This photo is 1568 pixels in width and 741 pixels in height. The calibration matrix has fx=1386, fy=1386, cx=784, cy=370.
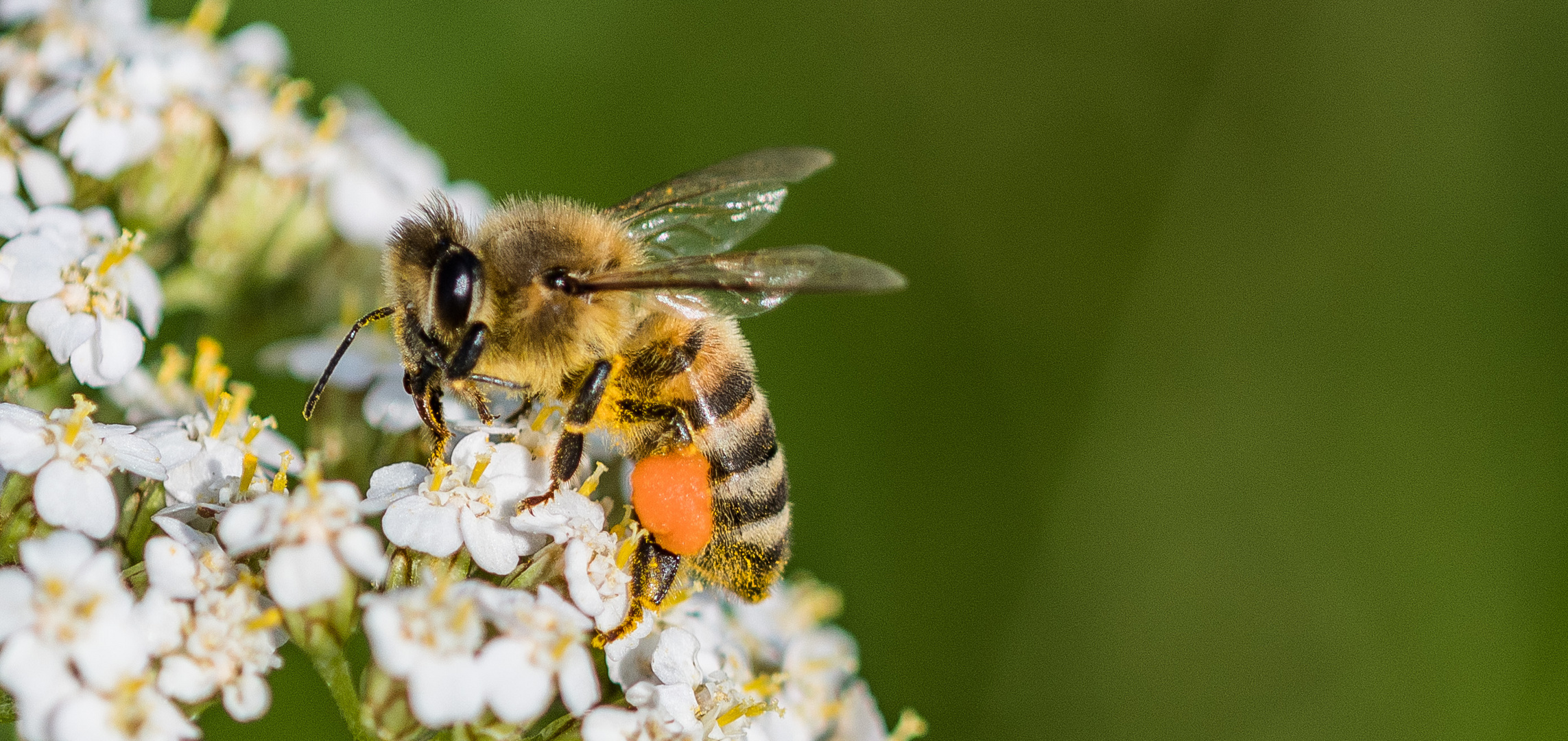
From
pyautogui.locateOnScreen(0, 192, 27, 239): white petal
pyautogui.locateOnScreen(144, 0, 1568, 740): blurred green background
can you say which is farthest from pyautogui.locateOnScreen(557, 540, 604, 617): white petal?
pyautogui.locateOnScreen(144, 0, 1568, 740): blurred green background

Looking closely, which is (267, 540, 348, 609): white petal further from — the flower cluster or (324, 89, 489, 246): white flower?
(324, 89, 489, 246): white flower

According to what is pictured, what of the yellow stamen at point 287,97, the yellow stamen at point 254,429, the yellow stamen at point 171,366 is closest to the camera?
the yellow stamen at point 254,429

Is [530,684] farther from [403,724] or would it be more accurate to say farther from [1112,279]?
[1112,279]

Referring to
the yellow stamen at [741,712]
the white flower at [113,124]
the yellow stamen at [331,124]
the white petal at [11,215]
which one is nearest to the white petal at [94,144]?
the white flower at [113,124]

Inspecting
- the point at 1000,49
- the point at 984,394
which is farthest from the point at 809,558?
the point at 1000,49

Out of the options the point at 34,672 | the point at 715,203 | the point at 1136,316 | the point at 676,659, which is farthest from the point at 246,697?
the point at 1136,316

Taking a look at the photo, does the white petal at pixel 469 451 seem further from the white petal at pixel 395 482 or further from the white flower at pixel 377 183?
the white flower at pixel 377 183
